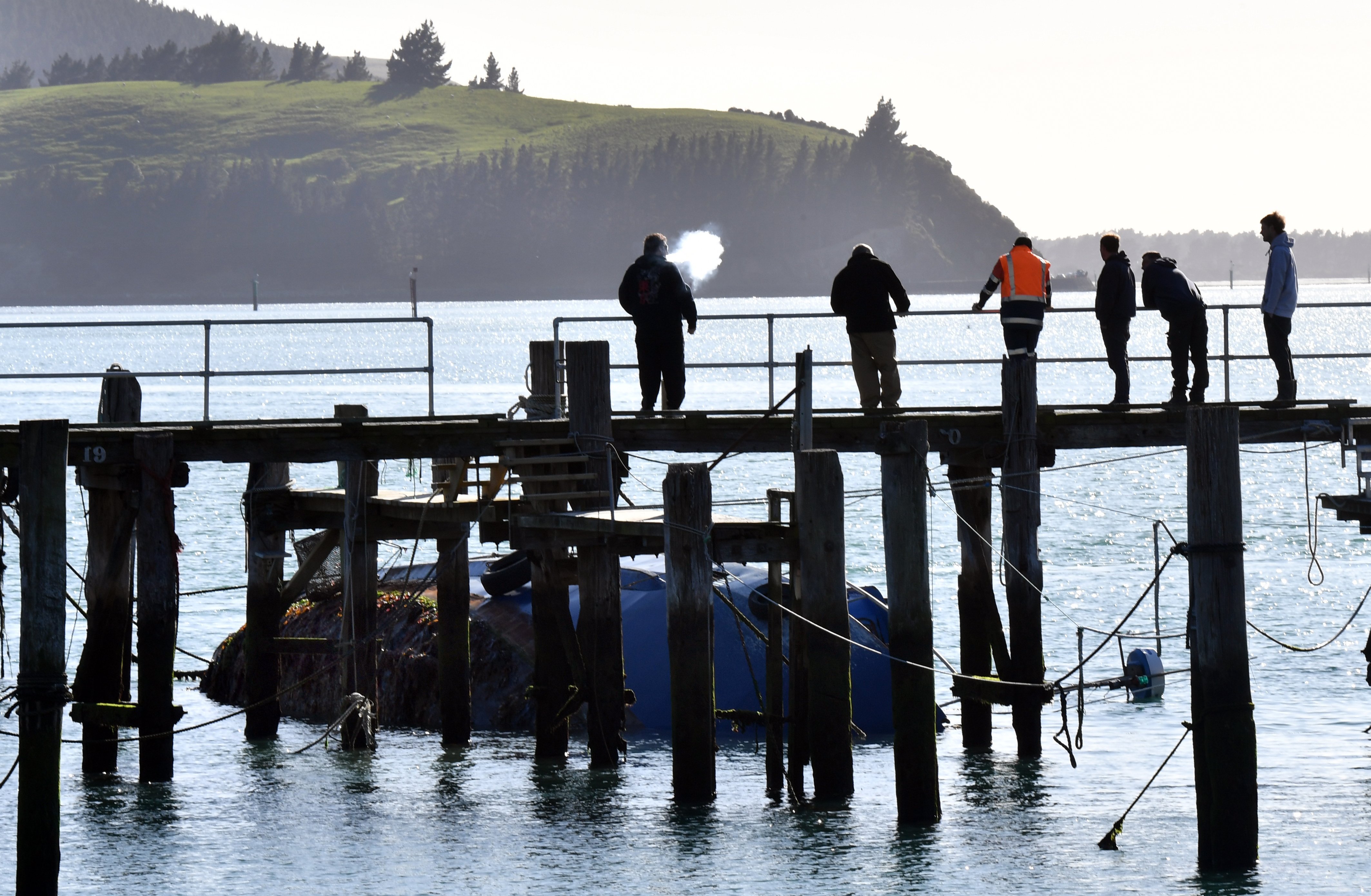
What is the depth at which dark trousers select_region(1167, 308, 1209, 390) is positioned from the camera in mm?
18000

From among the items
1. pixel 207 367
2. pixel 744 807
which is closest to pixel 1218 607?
pixel 744 807

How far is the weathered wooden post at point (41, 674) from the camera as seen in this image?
38.7 ft

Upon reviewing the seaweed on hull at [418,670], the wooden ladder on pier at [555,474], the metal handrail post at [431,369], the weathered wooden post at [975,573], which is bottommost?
the seaweed on hull at [418,670]

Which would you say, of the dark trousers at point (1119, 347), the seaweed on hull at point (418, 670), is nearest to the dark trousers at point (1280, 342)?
the dark trousers at point (1119, 347)

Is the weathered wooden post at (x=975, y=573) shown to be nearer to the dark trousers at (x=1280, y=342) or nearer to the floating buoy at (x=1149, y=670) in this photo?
the floating buoy at (x=1149, y=670)

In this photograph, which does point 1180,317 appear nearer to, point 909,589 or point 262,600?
point 909,589

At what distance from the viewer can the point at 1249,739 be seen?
11344 millimetres

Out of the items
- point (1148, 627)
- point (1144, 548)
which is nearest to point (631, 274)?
point (1148, 627)

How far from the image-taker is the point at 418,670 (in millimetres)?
18609

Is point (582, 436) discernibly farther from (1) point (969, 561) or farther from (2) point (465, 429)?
(1) point (969, 561)

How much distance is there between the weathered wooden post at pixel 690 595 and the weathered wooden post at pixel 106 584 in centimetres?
463

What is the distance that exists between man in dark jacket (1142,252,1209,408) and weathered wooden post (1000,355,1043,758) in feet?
9.30

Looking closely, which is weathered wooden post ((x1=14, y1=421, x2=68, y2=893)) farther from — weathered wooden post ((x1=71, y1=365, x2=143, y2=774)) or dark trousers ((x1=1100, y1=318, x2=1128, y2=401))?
dark trousers ((x1=1100, y1=318, x2=1128, y2=401))

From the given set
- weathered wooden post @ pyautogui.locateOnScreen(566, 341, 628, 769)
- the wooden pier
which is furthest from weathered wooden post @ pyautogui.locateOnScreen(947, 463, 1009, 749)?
weathered wooden post @ pyautogui.locateOnScreen(566, 341, 628, 769)
